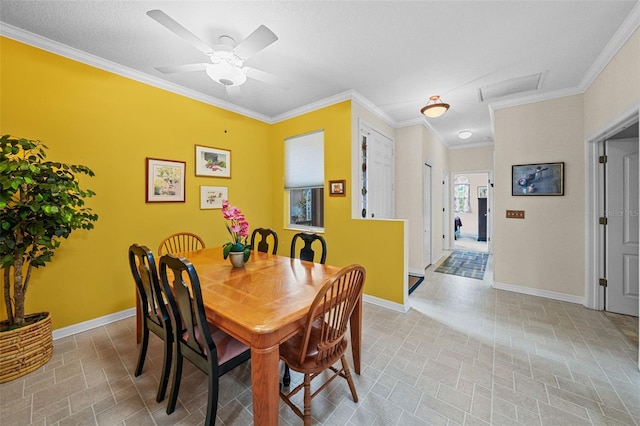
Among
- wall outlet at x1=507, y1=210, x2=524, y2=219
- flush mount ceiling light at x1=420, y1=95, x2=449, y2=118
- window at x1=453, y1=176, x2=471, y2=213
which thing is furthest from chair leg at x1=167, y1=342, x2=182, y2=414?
window at x1=453, y1=176, x2=471, y2=213

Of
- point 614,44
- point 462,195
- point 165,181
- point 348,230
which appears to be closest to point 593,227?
point 614,44

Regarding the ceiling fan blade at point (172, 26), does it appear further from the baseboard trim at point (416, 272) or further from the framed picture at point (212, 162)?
the baseboard trim at point (416, 272)

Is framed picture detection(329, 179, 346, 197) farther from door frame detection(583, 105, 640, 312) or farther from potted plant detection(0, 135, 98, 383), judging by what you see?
door frame detection(583, 105, 640, 312)

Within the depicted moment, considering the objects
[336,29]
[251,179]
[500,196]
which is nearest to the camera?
[336,29]

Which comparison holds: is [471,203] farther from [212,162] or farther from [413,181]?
[212,162]

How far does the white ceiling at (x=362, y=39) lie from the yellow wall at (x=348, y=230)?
460mm

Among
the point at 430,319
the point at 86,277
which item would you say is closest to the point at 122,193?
the point at 86,277

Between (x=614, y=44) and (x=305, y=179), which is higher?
(x=614, y=44)

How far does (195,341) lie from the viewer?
1369 mm

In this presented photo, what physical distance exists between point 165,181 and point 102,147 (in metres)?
0.66

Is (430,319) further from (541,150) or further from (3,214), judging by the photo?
(3,214)

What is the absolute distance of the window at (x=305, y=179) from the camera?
12.2 ft

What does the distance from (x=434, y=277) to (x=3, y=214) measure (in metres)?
5.03

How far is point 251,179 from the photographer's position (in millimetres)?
4012
